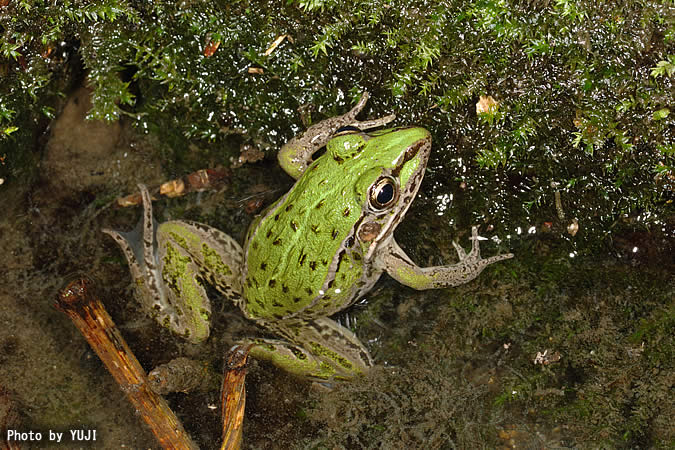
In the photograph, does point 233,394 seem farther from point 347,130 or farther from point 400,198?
point 347,130

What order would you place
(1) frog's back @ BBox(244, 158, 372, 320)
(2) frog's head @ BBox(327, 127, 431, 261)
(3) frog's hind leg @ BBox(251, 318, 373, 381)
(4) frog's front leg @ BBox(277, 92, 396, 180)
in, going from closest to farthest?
(2) frog's head @ BBox(327, 127, 431, 261)
(1) frog's back @ BBox(244, 158, 372, 320)
(4) frog's front leg @ BBox(277, 92, 396, 180)
(3) frog's hind leg @ BBox(251, 318, 373, 381)

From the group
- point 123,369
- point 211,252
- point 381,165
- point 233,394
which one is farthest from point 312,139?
point 123,369

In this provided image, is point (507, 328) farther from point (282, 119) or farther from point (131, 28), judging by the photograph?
point (131, 28)

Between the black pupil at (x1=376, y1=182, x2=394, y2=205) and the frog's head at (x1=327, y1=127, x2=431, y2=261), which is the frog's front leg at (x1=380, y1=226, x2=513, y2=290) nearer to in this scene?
the frog's head at (x1=327, y1=127, x2=431, y2=261)

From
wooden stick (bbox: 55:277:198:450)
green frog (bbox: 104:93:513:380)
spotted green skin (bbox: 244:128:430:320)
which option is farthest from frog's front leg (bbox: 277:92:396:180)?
wooden stick (bbox: 55:277:198:450)

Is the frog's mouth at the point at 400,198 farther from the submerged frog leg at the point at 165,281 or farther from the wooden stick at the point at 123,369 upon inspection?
the wooden stick at the point at 123,369

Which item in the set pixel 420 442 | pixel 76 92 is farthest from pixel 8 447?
pixel 420 442

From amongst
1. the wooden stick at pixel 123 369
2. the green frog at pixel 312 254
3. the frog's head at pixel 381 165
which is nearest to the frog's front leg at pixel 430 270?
the green frog at pixel 312 254
